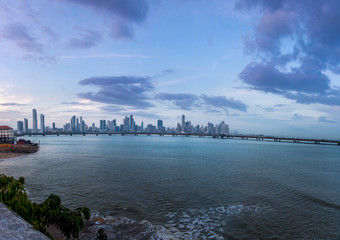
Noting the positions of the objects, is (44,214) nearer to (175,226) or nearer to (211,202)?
(175,226)

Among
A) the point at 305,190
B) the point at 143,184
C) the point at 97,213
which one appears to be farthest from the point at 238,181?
the point at 97,213

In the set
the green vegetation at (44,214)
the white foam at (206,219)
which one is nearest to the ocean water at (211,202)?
the white foam at (206,219)

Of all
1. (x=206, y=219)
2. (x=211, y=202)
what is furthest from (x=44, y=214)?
(x=211, y=202)

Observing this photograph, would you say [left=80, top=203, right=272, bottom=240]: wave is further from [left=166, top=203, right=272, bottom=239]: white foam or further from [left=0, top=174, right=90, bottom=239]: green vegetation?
[left=0, top=174, right=90, bottom=239]: green vegetation

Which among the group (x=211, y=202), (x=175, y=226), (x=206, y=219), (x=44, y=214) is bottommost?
(x=211, y=202)

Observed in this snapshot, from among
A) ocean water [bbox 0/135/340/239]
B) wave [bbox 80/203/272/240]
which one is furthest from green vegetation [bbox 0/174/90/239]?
ocean water [bbox 0/135/340/239]

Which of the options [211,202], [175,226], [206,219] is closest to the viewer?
[175,226]

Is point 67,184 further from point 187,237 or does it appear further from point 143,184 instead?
point 187,237

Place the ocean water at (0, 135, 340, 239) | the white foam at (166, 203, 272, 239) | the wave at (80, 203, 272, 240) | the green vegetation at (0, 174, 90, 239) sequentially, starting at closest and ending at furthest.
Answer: the green vegetation at (0, 174, 90, 239) < the wave at (80, 203, 272, 240) < the white foam at (166, 203, 272, 239) < the ocean water at (0, 135, 340, 239)

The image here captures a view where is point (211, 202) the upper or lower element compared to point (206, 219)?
lower

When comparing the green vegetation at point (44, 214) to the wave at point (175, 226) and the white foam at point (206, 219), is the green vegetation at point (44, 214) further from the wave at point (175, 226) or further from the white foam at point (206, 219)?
the white foam at point (206, 219)

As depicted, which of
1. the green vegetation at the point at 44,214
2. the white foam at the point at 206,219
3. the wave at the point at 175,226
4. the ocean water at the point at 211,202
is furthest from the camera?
the ocean water at the point at 211,202

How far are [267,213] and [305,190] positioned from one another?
14.4 meters

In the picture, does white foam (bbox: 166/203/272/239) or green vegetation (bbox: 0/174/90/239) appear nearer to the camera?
green vegetation (bbox: 0/174/90/239)
